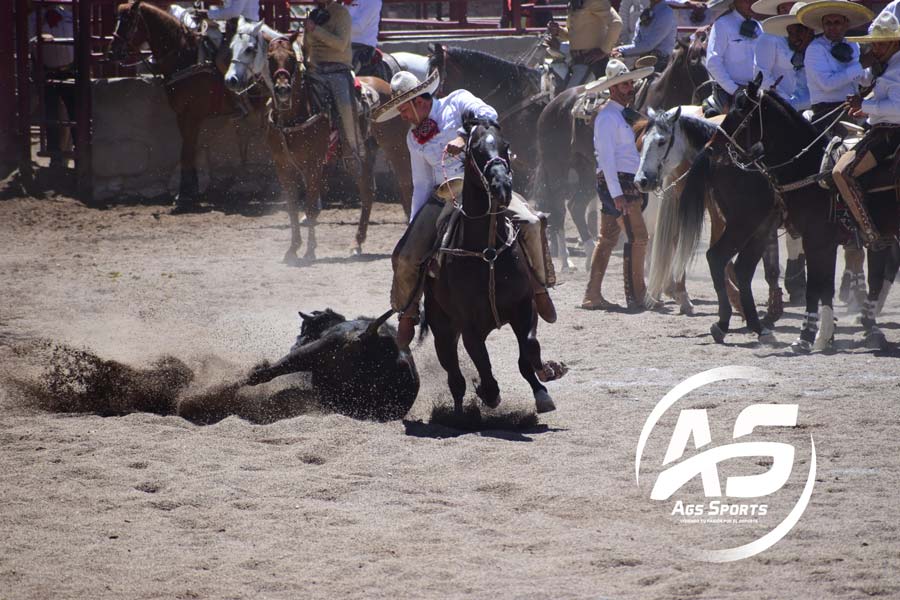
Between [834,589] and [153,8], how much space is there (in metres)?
13.7

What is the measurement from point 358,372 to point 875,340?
4.18 meters

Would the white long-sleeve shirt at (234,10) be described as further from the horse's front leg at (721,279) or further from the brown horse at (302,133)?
the horse's front leg at (721,279)

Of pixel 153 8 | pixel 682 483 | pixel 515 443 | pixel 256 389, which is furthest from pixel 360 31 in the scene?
pixel 682 483

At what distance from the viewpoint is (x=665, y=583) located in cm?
457

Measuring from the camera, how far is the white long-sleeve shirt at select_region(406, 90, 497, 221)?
24.4ft

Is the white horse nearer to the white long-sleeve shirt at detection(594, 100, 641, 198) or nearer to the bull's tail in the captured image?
the bull's tail

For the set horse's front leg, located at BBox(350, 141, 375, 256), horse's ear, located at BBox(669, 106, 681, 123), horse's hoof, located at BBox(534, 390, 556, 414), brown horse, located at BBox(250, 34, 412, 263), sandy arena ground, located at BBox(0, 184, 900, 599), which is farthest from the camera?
horse's front leg, located at BBox(350, 141, 375, 256)

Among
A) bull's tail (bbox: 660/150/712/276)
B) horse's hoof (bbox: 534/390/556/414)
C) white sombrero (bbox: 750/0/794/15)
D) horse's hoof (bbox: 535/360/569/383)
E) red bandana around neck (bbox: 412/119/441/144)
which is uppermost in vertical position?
white sombrero (bbox: 750/0/794/15)

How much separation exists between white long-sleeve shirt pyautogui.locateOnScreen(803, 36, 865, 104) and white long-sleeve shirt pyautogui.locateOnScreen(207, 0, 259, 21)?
27.4ft

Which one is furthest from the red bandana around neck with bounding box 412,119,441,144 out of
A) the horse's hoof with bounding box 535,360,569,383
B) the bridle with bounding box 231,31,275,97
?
the bridle with bounding box 231,31,275,97

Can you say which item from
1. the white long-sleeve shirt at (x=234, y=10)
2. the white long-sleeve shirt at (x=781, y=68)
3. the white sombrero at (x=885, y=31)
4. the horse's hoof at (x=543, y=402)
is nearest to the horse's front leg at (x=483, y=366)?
the horse's hoof at (x=543, y=402)

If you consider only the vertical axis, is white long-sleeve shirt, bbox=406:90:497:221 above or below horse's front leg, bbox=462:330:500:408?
above

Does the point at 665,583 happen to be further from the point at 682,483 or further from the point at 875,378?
the point at 875,378

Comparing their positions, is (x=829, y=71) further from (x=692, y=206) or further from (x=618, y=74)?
(x=618, y=74)
